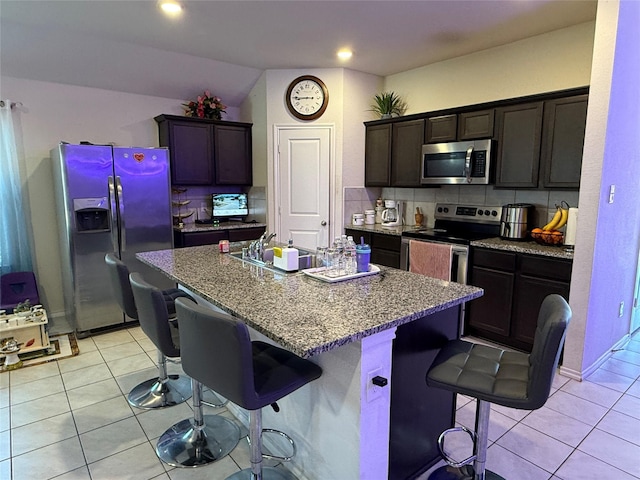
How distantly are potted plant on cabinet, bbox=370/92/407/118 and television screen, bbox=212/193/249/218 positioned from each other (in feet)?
6.52

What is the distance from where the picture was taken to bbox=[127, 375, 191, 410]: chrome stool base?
253 cm

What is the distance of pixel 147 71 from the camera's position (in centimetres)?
407

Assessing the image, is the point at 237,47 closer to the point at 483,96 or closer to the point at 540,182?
the point at 483,96

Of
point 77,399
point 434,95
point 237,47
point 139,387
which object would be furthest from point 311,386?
point 434,95

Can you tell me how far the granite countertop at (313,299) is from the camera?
1.35m

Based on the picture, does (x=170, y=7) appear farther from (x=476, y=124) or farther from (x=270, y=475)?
(x=270, y=475)

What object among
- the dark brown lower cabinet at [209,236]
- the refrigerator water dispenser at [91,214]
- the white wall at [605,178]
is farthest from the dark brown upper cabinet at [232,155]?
the white wall at [605,178]

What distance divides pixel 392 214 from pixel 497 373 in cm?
323

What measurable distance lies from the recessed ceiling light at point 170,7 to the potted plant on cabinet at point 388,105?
7.88 feet

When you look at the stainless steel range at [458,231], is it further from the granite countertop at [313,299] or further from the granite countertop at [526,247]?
the granite countertop at [313,299]

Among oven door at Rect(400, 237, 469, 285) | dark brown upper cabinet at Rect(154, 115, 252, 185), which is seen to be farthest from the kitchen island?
dark brown upper cabinet at Rect(154, 115, 252, 185)

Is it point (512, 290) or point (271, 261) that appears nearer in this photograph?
point (271, 261)

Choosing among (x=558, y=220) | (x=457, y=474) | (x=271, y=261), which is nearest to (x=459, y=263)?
(x=558, y=220)

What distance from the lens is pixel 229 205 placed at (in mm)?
4941
